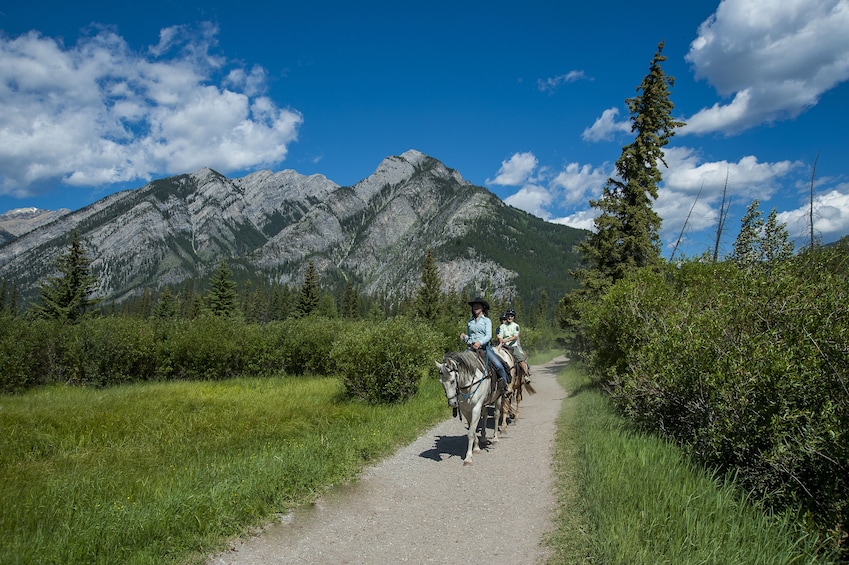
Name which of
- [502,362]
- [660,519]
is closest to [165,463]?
[502,362]

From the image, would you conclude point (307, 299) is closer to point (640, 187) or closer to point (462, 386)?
point (640, 187)

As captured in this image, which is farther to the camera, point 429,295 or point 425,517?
point 429,295

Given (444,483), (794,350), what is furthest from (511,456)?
(794,350)

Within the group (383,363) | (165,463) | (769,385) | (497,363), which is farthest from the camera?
(383,363)

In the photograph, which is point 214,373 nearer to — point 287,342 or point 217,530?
point 287,342

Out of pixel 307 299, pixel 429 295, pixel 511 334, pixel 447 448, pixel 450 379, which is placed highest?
pixel 307 299

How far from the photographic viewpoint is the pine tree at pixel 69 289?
37.5 meters

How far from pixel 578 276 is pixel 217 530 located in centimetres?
2450

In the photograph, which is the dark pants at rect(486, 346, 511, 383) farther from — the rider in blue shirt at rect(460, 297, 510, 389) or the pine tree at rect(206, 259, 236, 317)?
the pine tree at rect(206, 259, 236, 317)

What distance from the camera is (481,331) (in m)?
10.6

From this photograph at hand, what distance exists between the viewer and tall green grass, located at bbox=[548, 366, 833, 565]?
4633mm

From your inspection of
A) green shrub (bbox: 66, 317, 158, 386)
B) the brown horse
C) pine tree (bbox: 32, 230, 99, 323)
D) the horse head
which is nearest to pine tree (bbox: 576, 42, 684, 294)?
the brown horse

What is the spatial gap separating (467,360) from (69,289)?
4271 centimetres

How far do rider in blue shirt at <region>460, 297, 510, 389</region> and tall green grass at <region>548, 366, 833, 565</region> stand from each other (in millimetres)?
2988
